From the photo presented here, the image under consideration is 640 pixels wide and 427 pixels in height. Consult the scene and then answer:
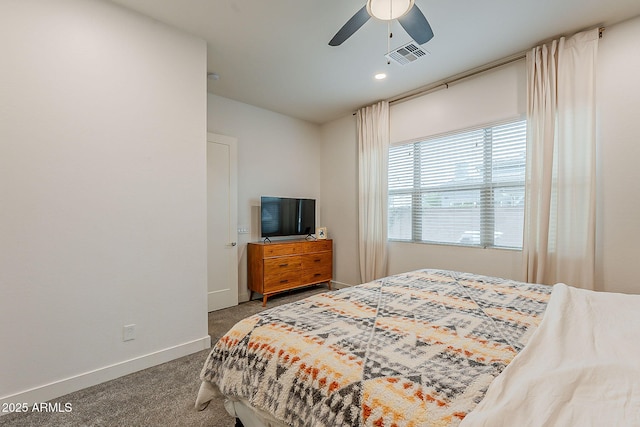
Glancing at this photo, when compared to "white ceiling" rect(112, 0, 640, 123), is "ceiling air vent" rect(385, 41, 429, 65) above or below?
below

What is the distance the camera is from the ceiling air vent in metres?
2.32

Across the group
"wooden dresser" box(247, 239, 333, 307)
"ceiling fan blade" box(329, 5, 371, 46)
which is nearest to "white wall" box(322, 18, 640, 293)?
"wooden dresser" box(247, 239, 333, 307)

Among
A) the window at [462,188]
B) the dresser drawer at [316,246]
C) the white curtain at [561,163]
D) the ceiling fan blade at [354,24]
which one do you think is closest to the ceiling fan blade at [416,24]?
the ceiling fan blade at [354,24]

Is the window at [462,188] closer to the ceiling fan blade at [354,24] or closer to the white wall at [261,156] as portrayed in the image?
the white wall at [261,156]

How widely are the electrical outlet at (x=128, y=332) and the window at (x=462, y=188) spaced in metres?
3.22

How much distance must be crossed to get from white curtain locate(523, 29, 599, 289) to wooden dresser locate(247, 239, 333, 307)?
8.79 ft

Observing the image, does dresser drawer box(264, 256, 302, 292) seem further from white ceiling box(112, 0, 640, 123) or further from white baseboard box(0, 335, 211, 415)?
white ceiling box(112, 0, 640, 123)

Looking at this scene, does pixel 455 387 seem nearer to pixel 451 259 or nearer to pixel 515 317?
pixel 515 317

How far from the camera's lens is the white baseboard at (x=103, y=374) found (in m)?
1.81

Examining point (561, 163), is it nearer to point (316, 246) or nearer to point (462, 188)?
point (462, 188)

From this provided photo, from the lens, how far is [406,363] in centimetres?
97

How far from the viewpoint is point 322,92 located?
373 cm

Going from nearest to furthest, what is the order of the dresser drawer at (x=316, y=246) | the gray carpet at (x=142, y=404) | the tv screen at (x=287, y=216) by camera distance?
the gray carpet at (x=142, y=404) < the tv screen at (x=287, y=216) < the dresser drawer at (x=316, y=246)

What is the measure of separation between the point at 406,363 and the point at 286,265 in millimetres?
3188
